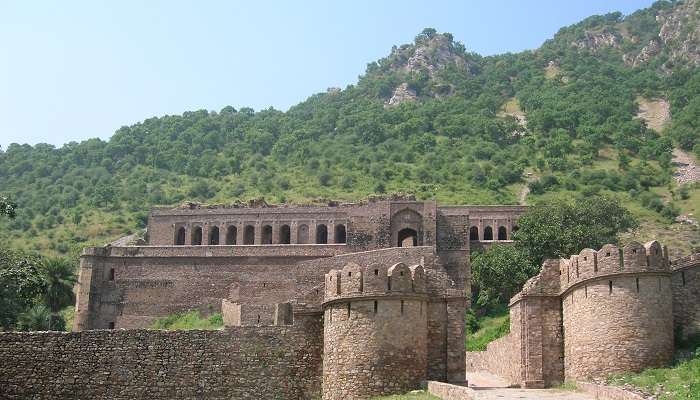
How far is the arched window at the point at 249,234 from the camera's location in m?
66.8

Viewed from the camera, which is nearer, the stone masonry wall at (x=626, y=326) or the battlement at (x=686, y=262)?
the stone masonry wall at (x=626, y=326)

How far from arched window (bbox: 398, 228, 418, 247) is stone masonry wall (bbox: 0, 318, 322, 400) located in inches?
1319

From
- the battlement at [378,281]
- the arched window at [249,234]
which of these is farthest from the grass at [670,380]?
the arched window at [249,234]

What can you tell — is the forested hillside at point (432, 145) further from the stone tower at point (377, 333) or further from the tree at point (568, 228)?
the stone tower at point (377, 333)

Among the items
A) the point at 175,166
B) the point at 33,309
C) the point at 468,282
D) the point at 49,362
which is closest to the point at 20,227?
the point at 175,166

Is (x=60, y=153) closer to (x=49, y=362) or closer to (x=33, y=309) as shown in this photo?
(x=33, y=309)

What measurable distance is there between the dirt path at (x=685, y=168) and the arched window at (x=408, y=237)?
45.7 meters

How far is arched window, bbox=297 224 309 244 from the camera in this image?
6562 centimetres

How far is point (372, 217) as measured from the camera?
58.8 metres

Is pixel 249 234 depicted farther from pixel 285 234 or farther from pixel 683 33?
pixel 683 33

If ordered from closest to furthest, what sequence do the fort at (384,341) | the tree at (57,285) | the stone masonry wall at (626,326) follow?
the stone masonry wall at (626,326) < the fort at (384,341) < the tree at (57,285)

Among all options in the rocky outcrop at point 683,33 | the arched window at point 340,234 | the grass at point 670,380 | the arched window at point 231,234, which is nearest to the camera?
the grass at point 670,380

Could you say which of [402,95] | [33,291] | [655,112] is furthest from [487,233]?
[402,95]

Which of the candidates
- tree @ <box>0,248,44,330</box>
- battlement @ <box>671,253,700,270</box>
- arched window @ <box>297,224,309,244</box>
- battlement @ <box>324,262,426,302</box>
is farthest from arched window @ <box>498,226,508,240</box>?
battlement @ <box>324,262,426,302</box>
